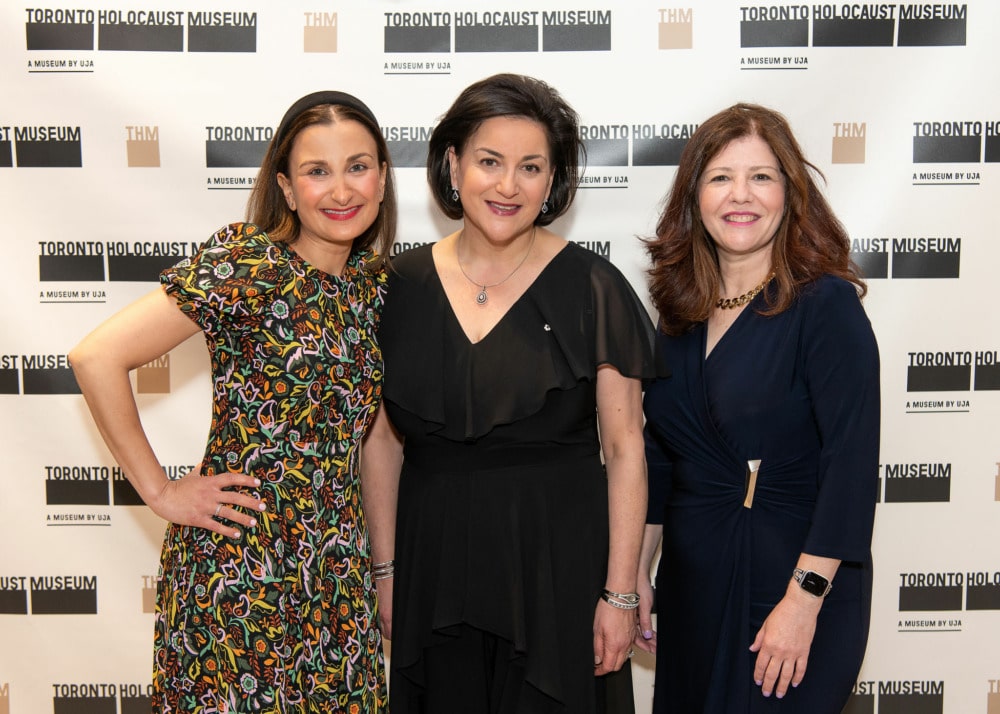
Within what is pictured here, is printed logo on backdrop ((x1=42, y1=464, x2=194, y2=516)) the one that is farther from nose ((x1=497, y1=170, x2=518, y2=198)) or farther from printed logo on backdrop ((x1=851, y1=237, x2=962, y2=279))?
printed logo on backdrop ((x1=851, y1=237, x2=962, y2=279))

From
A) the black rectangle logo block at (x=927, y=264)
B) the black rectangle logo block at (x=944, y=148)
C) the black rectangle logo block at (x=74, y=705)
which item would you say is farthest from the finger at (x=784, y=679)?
the black rectangle logo block at (x=74, y=705)

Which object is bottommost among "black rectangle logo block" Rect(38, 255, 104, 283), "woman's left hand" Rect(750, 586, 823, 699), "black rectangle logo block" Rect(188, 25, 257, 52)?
"woman's left hand" Rect(750, 586, 823, 699)

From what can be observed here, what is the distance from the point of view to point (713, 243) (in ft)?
6.40

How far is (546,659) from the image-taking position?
5.86ft

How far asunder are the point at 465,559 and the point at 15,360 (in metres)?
1.73

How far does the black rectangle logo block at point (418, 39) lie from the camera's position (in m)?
2.56

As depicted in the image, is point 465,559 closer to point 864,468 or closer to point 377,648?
point 377,648

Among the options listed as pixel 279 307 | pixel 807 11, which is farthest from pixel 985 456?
pixel 279 307

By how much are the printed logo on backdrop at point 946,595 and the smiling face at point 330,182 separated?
7.08ft

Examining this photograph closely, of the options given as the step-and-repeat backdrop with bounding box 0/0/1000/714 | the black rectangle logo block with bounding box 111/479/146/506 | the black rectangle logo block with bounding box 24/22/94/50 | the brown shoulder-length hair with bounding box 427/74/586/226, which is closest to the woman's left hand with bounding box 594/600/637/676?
the brown shoulder-length hair with bounding box 427/74/586/226

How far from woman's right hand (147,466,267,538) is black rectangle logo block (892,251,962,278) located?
6.73 feet

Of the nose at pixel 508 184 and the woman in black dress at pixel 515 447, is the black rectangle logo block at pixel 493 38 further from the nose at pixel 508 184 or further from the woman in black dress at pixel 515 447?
the nose at pixel 508 184

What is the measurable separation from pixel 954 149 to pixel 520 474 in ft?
5.90

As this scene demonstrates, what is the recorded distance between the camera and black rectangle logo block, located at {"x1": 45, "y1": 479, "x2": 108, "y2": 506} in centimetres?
271
